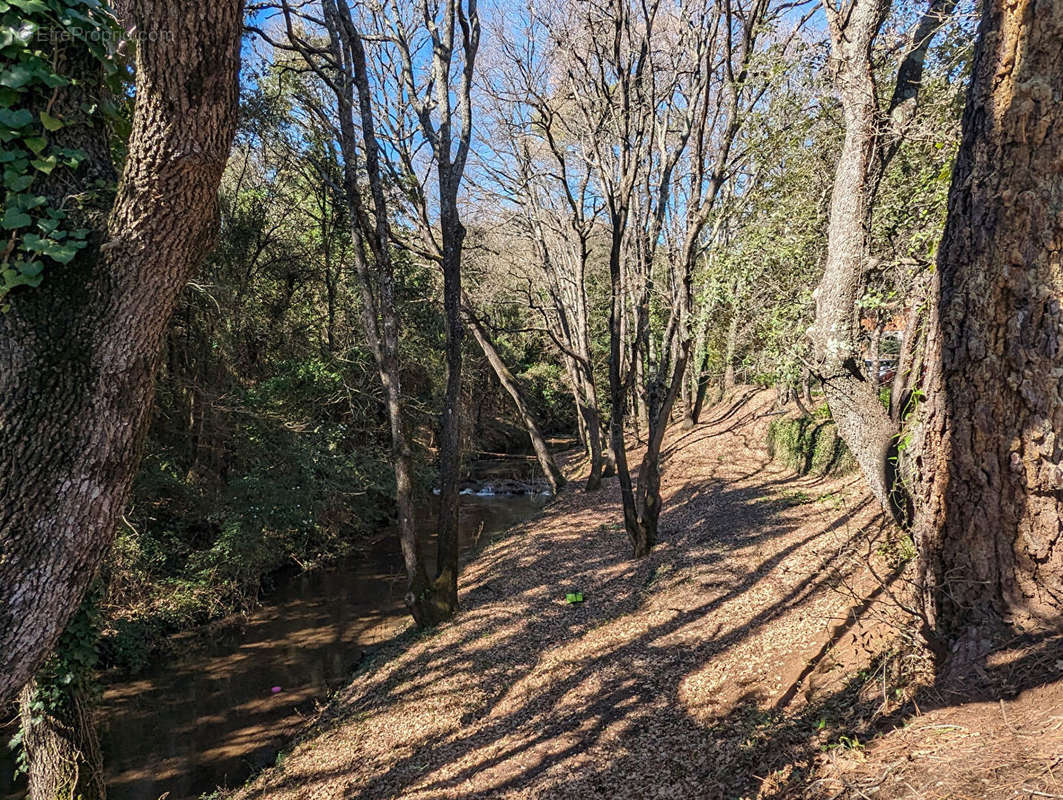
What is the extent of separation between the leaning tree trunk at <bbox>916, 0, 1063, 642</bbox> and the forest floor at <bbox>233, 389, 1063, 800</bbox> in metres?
0.37

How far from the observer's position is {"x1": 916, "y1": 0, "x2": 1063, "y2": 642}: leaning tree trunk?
2521 millimetres

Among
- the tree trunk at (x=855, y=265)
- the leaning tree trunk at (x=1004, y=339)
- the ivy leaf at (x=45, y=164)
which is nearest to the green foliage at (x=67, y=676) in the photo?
the ivy leaf at (x=45, y=164)

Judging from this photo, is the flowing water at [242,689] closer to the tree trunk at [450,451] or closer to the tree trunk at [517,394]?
the tree trunk at [450,451]

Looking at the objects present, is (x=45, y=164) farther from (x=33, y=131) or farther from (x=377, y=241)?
(x=377, y=241)

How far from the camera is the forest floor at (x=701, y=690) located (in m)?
2.51

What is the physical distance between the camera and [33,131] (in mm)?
1981

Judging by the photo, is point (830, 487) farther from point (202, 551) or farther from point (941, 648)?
point (202, 551)

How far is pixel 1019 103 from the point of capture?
101 inches

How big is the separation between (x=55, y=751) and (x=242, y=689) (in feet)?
9.54

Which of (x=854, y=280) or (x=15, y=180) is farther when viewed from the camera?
(x=854, y=280)

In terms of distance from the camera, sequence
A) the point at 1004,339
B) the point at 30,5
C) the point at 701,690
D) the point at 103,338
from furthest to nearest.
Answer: the point at 701,690
the point at 1004,339
the point at 103,338
the point at 30,5

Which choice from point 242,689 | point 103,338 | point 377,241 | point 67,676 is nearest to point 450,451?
point 377,241

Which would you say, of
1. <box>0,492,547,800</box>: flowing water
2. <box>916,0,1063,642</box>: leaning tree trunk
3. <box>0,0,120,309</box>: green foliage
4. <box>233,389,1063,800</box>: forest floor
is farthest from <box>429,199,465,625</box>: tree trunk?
<box>916,0,1063,642</box>: leaning tree trunk

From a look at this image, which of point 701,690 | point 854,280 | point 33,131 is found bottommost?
point 701,690
